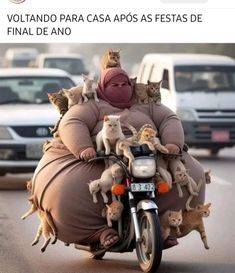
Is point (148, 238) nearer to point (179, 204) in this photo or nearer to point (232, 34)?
point (179, 204)

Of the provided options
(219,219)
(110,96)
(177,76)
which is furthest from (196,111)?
(110,96)

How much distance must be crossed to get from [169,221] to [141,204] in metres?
0.33

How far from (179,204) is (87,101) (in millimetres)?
1039

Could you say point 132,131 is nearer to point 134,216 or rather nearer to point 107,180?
point 107,180

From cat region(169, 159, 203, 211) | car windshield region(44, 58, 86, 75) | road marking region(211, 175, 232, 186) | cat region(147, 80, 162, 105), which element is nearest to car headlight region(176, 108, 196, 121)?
road marking region(211, 175, 232, 186)

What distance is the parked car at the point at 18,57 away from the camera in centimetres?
4972

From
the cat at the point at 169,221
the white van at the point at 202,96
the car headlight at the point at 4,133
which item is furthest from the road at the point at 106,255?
the white van at the point at 202,96

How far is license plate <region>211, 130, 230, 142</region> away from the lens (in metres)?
20.4

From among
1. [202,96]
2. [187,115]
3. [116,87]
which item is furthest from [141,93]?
[202,96]

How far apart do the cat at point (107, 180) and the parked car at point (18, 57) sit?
132 ft

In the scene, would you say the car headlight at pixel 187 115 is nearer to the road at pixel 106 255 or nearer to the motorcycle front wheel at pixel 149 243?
the road at pixel 106 255

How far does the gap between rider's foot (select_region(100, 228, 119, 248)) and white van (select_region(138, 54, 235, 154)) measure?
37.8 ft

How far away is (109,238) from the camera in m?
8.66

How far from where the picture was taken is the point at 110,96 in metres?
9.21
